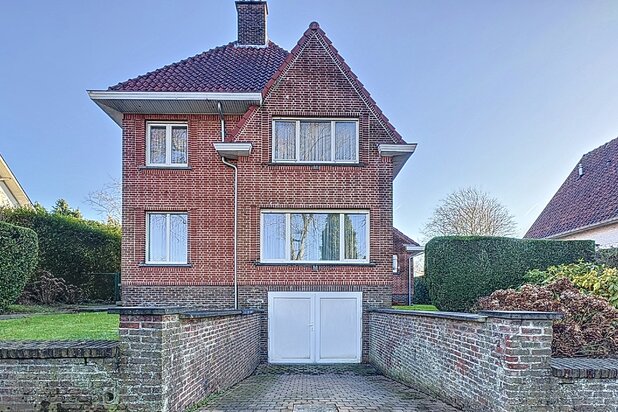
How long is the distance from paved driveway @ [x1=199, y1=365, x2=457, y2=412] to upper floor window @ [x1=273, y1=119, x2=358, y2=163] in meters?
5.62

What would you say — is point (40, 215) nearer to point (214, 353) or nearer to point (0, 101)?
point (0, 101)

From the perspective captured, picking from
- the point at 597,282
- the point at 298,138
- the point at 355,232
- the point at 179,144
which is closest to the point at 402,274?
the point at 355,232

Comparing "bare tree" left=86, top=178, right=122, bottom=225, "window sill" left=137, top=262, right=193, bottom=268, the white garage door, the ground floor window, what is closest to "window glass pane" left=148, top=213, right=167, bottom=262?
the ground floor window

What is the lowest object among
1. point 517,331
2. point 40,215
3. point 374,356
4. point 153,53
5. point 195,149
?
point 374,356

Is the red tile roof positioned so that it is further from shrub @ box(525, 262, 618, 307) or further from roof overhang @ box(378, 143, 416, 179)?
shrub @ box(525, 262, 618, 307)

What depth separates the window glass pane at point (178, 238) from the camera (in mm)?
13227

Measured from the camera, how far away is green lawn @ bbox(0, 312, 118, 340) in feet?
29.1

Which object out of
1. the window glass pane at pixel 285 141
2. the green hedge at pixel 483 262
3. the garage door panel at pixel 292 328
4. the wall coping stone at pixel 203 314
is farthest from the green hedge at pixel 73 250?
the green hedge at pixel 483 262

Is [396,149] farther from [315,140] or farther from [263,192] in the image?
[263,192]

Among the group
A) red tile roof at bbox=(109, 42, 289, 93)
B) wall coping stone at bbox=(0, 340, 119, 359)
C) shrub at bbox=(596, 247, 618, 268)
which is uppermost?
red tile roof at bbox=(109, 42, 289, 93)

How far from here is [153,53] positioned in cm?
1677

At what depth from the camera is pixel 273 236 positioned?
13133 millimetres

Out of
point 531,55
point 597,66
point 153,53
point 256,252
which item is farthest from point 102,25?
point 597,66

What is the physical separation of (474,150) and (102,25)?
15.1 m
